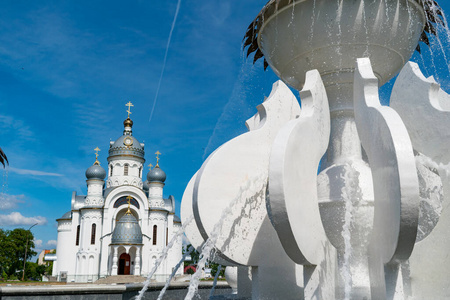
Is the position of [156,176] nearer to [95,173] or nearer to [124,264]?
[95,173]

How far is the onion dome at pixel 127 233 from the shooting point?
3899cm

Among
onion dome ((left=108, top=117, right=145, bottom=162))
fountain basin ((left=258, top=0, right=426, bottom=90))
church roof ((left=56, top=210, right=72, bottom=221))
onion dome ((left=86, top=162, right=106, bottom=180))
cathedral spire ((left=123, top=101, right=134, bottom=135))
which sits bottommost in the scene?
fountain basin ((left=258, top=0, right=426, bottom=90))

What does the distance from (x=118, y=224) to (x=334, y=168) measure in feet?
118

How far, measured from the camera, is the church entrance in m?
40.9

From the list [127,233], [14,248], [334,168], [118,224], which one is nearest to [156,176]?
[118,224]

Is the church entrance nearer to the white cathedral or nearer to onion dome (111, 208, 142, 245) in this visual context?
the white cathedral

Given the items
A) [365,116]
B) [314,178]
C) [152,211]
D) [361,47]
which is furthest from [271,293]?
[152,211]

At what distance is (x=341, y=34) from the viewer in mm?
6406

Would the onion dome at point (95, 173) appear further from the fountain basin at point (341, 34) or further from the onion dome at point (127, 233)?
the fountain basin at point (341, 34)

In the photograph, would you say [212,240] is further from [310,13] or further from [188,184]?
[310,13]

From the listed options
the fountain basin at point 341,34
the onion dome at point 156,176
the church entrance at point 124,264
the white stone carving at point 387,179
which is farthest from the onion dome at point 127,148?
the white stone carving at point 387,179

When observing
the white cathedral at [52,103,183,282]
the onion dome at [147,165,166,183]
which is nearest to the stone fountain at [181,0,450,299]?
the white cathedral at [52,103,183,282]

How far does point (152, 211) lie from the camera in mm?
45094

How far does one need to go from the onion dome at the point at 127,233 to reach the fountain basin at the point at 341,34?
113 feet
